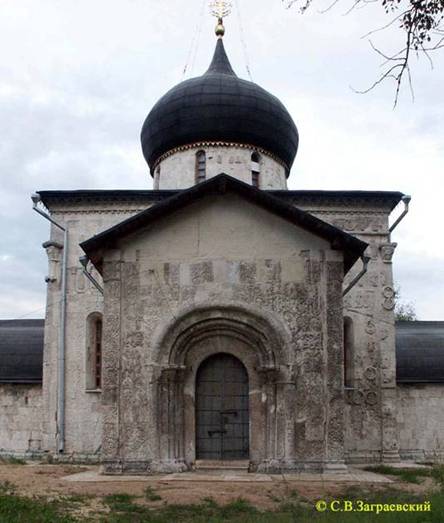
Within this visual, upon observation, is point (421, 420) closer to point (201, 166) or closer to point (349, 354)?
point (349, 354)

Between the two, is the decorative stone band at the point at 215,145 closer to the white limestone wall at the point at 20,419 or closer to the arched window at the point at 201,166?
the arched window at the point at 201,166

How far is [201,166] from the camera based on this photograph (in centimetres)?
1562

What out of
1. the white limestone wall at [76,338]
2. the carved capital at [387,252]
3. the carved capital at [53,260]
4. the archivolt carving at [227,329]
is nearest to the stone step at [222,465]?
the archivolt carving at [227,329]

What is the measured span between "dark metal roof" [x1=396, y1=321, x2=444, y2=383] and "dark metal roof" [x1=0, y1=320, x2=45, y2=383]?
8.74 m

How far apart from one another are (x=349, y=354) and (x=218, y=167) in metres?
5.29

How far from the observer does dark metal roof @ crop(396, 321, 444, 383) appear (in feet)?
50.6

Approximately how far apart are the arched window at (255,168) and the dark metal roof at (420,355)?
5.62 m

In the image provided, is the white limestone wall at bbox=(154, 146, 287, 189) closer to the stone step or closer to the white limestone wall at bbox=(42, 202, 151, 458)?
the white limestone wall at bbox=(42, 202, 151, 458)

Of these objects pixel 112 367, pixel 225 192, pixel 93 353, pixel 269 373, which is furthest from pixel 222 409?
pixel 93 353

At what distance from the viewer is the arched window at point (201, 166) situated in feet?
51.0

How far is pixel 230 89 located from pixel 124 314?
734cm

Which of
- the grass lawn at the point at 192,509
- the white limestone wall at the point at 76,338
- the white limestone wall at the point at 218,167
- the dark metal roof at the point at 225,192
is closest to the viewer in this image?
the grass lawn at the point at 192,509

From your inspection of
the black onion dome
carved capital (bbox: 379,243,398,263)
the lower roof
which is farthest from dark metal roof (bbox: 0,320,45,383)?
carved capital (bbox: 379,243,398,263)

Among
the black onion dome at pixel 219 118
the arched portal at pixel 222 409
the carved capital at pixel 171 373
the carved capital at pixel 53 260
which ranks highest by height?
the black onion dome at pixel 219 118
